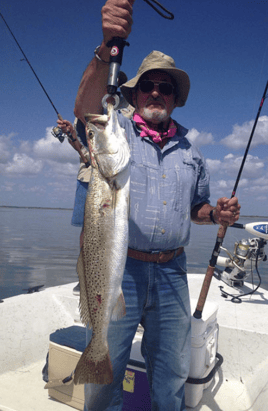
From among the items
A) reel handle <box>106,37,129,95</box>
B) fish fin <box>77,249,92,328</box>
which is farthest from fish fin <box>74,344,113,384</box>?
reel handle <box>106,37,129,95</box>

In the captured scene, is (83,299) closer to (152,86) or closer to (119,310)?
(119,310)

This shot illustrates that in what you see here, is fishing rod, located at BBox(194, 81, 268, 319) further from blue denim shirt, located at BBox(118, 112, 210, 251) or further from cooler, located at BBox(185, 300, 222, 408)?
blue denim shirt, located at BBox(118, 112, 210, 251)

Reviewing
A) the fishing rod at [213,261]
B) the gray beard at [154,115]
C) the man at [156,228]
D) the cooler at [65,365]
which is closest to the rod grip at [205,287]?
the fishing rod at [213,261]

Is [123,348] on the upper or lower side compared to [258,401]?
upper

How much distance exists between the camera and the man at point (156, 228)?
2268 millimetres

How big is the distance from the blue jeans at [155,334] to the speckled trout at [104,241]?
1.12 ft

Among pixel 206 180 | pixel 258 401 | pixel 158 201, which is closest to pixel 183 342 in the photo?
pixel 158 201

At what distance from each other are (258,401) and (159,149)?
119 inches

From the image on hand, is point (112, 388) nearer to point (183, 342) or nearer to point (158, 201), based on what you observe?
point (183, 342)

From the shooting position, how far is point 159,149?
2514 millimetres

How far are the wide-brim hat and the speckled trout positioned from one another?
34.8 inches

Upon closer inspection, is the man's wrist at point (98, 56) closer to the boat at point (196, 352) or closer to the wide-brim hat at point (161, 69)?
the wide-brim hat at point (161, 69)

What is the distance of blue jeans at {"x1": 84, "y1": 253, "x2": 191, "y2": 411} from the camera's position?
227 centimetres

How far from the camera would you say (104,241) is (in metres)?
1.89
